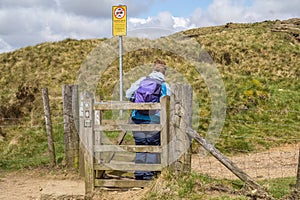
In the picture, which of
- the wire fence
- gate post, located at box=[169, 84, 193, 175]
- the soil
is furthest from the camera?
the wire fence

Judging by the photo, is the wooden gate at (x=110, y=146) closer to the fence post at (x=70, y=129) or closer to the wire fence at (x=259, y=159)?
the wire fence at (x=259, y=159)

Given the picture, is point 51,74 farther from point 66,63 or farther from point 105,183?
point 105,183

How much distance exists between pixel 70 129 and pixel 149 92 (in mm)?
3186

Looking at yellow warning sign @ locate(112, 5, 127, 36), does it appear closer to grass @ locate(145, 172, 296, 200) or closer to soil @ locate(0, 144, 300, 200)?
soil @ locate(0, 144, 300, 200)

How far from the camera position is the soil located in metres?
7.14

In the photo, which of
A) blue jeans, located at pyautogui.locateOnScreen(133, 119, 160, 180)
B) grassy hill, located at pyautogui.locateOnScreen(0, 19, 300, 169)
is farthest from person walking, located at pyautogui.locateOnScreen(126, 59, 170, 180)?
grassy hill, located at pyautogui.locateOnScreen(0, 19, 300, 169)

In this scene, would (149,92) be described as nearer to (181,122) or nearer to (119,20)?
(181,122)

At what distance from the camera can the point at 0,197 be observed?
776cm

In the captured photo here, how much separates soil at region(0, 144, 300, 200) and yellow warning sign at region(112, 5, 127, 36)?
4.05 m

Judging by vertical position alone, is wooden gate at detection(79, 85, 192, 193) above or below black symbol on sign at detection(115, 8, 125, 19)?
below

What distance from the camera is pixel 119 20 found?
11836 mm

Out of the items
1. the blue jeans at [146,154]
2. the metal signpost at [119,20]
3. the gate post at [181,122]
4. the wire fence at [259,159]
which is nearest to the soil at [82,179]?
the wire fence at [259,159]

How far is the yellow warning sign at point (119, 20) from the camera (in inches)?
462

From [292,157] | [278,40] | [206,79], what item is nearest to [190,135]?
[292,157]
